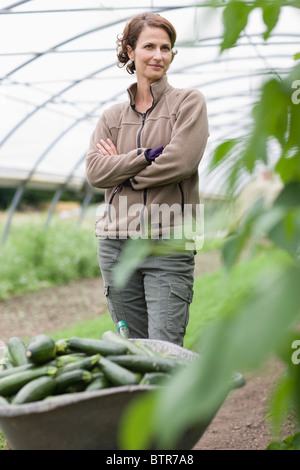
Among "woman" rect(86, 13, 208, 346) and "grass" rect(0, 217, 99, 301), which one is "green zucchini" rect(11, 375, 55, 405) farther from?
"grass" rect(0, 217, 99, 301)

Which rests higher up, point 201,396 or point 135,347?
point 201,396

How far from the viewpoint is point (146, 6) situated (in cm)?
636

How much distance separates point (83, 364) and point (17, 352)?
0.27 meters

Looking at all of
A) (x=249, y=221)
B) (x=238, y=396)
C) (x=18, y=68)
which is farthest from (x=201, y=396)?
(x=18, y=68)

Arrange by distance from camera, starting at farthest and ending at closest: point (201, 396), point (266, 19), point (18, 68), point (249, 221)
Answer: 1. point (18, 68)
2. point (266, 19)
3. point (249, 221)
4. point (201, 396)

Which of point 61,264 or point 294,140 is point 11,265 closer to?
point 61,264

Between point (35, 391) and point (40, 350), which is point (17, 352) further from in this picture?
point (35, 391)

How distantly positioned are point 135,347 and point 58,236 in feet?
29.0

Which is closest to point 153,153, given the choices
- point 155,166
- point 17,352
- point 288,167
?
point 155,166

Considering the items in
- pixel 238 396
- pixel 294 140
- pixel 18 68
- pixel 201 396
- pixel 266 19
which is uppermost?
pixel 18 68

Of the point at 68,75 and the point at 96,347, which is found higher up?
the point at 68,75

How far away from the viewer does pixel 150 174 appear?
223 centimetres

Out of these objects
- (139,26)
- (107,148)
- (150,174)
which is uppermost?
(139,26)

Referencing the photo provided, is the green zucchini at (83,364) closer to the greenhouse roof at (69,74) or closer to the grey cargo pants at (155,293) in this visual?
the grey cargo pants at (155,293)
